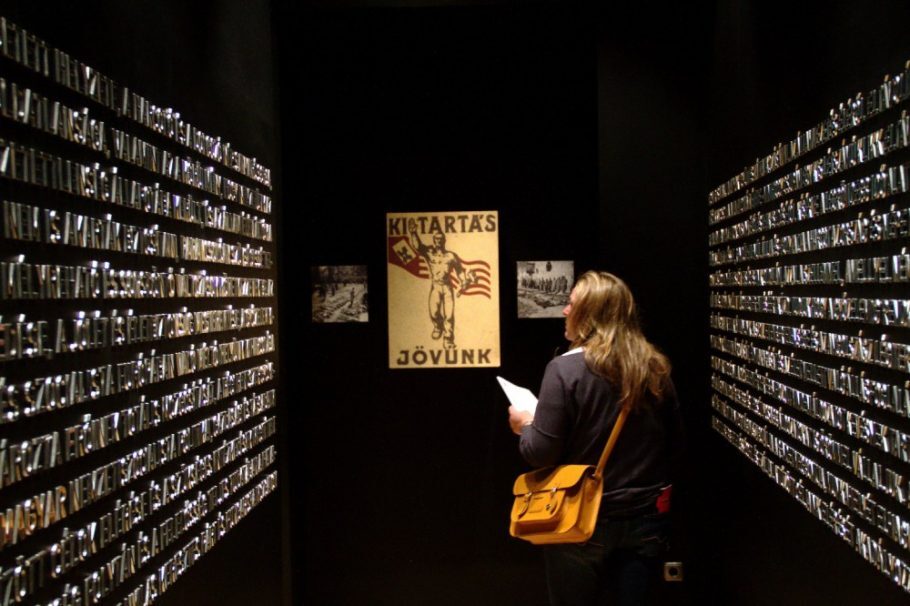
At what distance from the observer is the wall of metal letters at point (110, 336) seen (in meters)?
2.01

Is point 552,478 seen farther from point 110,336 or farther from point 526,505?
point 110,336

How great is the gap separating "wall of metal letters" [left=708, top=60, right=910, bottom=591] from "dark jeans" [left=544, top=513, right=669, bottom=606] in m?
0.55

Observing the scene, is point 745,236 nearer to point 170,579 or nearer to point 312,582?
point 170,579

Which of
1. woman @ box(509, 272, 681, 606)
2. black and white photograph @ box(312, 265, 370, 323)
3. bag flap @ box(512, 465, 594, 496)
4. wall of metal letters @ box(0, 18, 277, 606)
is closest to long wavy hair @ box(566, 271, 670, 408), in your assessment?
woman @ box(509, 272, 681, 606)

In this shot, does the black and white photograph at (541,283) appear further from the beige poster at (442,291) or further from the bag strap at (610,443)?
the bag strap at (610,443)

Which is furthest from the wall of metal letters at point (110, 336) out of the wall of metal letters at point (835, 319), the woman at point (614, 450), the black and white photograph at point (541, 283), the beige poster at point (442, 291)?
the wall of metal letters at point (835, 319)

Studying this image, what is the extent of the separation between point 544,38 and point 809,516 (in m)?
2.98

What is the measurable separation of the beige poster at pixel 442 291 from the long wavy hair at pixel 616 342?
1761 mm

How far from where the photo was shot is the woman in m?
3.01

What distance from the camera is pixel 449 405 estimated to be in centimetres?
502

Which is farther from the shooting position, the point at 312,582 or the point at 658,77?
the point at 312,582

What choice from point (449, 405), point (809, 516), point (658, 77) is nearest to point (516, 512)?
point (809, 516)

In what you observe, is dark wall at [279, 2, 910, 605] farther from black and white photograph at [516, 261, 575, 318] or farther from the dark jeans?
the dark jeans

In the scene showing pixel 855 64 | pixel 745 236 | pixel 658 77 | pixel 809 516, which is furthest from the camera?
pixel 658 77
